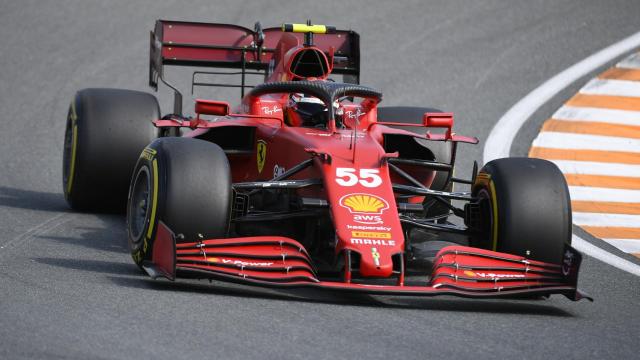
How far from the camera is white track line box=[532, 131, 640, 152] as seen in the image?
46.6ft

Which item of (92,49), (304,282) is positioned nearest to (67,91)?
(92,49)

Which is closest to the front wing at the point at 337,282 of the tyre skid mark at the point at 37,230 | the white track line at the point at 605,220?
the tyre skid mark at the point at 37,230

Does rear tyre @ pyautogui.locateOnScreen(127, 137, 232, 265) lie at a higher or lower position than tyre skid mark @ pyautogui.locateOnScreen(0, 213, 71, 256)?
higher

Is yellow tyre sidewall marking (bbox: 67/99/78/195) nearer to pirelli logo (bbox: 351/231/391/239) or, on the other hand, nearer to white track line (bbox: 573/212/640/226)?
pirelli logo (bbox: 351/231/391/239)

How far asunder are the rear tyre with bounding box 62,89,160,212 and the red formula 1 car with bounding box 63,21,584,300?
1.20 meters

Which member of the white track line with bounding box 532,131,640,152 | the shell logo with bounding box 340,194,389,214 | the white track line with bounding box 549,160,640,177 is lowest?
the white track line with bounding box 549,160,640,177

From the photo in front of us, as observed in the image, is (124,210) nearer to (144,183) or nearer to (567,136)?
(144,183)

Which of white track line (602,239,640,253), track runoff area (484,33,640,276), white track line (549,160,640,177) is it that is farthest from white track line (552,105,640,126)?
white track line (602,239,640,253)

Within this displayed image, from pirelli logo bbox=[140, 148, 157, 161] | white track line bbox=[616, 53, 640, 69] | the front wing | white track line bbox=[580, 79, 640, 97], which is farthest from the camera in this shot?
white track line bbox=[616, 53, 640, 69]

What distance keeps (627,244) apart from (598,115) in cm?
553

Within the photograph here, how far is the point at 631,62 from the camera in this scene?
17.9 meters

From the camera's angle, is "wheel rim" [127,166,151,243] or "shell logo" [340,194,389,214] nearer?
"shell logo" [340,194,389,214]

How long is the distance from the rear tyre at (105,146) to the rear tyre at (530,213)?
3.57 metres

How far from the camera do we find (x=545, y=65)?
18312 millimetres
